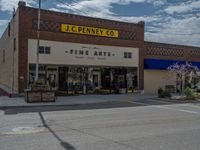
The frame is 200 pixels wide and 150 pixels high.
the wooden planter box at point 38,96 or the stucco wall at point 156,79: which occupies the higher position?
the stucco wall at point 156,79

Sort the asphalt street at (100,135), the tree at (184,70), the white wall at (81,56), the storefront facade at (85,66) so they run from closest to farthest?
the asphalt street at (100,135), the white wall at (81,56), the storefront facade at (85,66), the tree at (184,70)

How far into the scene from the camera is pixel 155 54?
34688 millimetres

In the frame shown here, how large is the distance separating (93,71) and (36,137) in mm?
21871

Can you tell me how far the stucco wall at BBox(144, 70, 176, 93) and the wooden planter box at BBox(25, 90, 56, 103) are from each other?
14099mm

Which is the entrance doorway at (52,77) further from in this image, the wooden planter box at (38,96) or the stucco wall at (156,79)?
the stucco wall at (156,79)

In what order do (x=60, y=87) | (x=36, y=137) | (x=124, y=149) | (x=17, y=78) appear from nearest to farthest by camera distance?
(x=124, y=149), (x=36, y=137), (x=17, y=78), (x=60, y=87)

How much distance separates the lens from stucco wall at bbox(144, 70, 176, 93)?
33750mm

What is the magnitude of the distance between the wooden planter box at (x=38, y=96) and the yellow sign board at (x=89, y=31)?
25.4 feet

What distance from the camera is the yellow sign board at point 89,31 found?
92.0 feet

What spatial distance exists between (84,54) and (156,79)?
10.0 m

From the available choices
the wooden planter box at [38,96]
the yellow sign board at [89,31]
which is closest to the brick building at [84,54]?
the yellow sign board at [89,31]

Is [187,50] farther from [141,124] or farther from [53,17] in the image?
[141,124]

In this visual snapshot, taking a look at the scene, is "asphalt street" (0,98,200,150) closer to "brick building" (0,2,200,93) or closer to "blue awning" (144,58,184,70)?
"brick building" (0,2,200,93)

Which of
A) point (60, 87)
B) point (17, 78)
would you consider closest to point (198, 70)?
point (60, 87)
